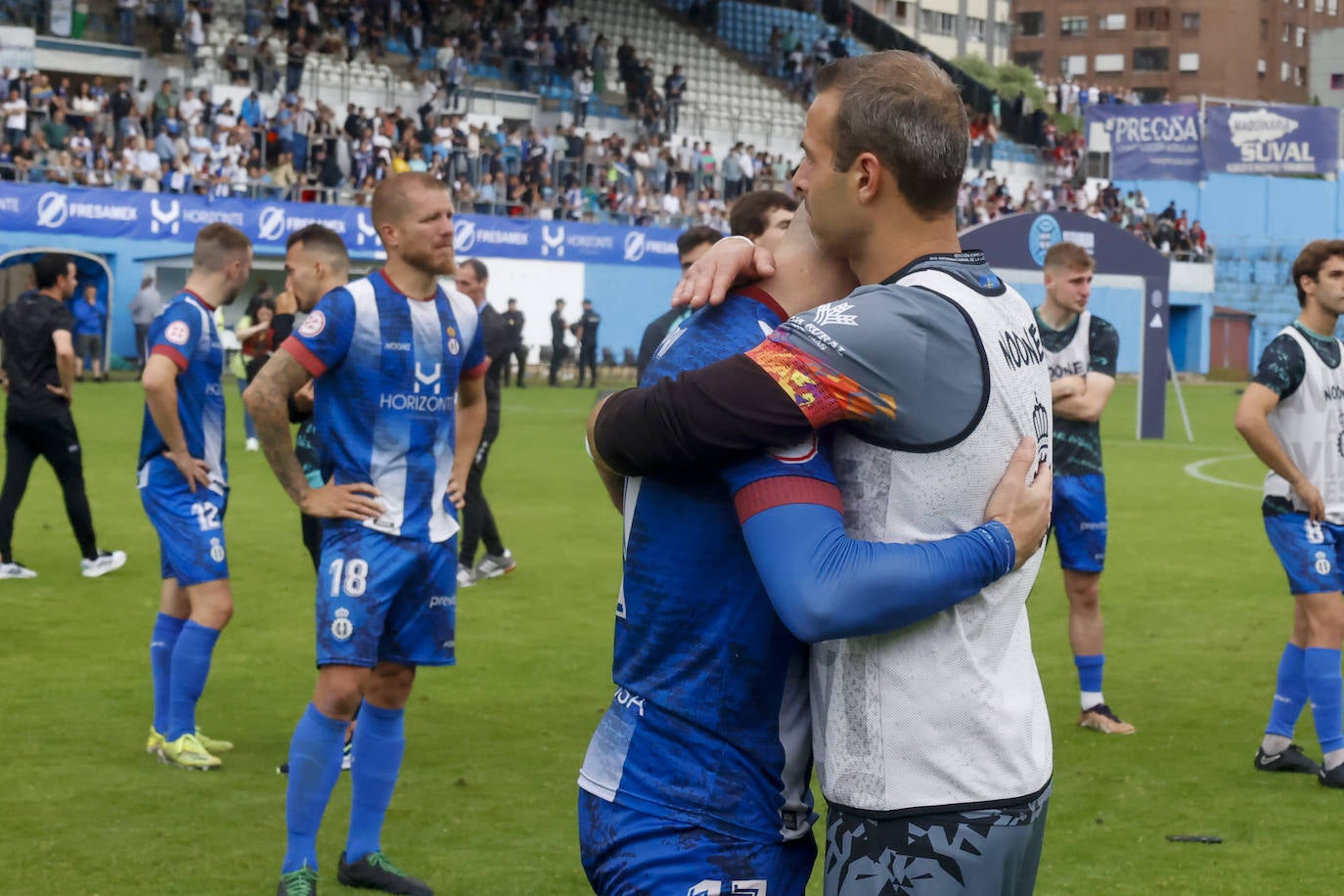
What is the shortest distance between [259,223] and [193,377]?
86.7ft

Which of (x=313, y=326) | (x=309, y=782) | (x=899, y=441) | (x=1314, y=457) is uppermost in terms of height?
(x=313, y=326)

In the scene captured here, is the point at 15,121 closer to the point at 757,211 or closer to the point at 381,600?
the point at 757,211

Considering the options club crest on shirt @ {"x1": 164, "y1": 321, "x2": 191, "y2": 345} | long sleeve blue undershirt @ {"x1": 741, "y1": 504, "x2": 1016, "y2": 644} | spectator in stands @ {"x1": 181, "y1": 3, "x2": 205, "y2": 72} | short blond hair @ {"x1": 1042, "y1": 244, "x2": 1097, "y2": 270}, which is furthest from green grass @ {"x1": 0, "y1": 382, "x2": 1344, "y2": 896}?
spectator in stands @ {"x1": 181, "y1": 3, "x2": 205, "y2": 72}

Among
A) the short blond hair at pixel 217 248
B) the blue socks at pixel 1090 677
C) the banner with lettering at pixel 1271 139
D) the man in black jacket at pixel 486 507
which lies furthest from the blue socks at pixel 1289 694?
the banner with lettering at pixel 1271 139

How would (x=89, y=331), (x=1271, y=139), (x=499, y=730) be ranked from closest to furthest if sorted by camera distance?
(x=499, y=730) < (x=89, y=331) < (x=1271, y=139)

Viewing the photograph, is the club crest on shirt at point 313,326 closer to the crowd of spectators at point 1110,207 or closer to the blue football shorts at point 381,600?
the blue football shorts at point 381,600

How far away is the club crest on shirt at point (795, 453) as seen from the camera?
7.25ft

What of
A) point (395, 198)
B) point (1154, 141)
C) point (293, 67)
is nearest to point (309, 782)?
point (395, 198)

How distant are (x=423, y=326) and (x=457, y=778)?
2199mm

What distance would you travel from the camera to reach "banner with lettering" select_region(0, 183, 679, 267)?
98.7 feet

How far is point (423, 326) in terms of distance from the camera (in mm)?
5375

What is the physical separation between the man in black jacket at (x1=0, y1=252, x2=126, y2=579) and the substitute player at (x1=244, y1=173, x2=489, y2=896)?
7004 mm

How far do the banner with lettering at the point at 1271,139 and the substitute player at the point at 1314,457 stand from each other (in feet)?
134

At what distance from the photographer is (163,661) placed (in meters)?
6.95
